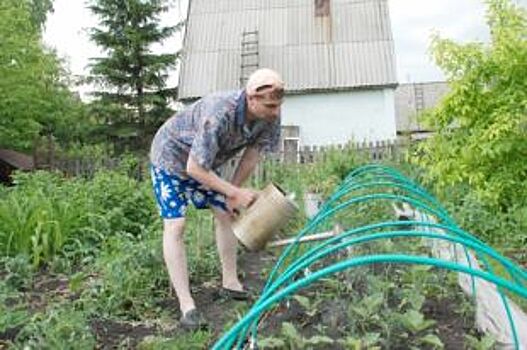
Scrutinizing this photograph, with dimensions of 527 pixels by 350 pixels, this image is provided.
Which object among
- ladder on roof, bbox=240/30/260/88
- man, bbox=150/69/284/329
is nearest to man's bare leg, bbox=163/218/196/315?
man, bbox=150/69/284/329

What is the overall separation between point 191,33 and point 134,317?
58.5 ft

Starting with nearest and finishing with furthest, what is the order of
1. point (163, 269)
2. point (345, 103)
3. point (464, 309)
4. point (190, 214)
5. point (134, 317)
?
1. point (464, 309)
2. point (134, 317)
3. point (163, 269)
4. point (190, 214)
5. point (345, 103)

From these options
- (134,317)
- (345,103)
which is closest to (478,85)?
(134,317)

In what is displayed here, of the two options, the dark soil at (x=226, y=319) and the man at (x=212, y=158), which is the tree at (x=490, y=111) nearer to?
the dark soil at (x=226, y=319)

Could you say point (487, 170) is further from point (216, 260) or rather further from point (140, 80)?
point (140, 80)

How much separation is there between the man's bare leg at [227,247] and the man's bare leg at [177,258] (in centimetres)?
33

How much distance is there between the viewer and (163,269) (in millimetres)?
3969

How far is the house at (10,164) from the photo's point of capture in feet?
37.4

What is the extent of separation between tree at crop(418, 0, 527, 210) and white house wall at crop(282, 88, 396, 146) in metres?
12.3

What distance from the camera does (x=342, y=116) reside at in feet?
62.2

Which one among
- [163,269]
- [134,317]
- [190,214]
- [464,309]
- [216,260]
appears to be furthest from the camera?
[190,214]

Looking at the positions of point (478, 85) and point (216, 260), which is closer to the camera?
point (216, 260)

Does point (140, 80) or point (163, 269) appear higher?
point (140, 80)

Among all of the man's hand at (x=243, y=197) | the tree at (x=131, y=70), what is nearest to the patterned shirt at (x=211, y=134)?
the man's hand at (x=243, y=197)
